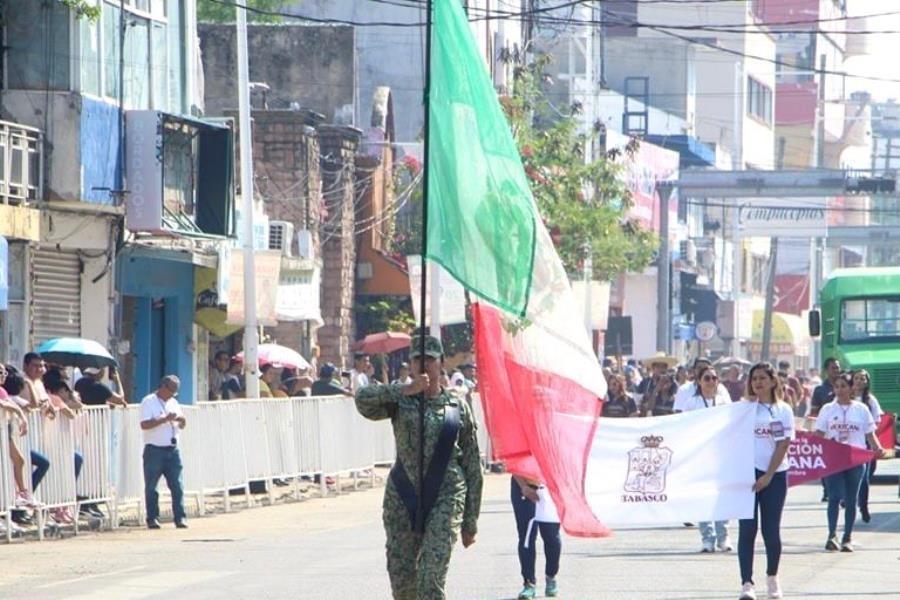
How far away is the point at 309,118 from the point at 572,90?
71.1ft

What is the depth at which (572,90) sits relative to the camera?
2438 inches

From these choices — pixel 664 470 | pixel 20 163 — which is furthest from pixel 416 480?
pixel 20 163

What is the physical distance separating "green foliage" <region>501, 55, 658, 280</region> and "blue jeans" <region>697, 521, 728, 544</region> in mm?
26134

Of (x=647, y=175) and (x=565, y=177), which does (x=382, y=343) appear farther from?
(x=647, y=175)

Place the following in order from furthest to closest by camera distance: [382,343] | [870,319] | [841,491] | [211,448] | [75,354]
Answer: [382,343] < [870,319] < [211,448] < [75,354] < [841,491]

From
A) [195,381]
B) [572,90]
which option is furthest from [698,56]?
[195,381]

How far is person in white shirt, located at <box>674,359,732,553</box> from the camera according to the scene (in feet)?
64.7

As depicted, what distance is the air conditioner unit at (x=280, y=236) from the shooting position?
38438 millimetres

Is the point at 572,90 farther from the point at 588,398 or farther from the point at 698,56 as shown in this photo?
the point at 588,398

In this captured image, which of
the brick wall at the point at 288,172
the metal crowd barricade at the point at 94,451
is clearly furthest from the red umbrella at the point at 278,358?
the metal crowd barricade at the point at 94,451

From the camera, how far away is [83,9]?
84.3 feet

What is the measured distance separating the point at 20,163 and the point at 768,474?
1461 centimetres

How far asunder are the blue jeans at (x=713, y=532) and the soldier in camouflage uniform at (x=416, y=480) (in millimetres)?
8317

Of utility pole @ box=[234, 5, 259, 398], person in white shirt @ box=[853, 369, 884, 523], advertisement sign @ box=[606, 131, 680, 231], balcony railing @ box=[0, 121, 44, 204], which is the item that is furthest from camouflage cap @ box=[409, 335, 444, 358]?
advertisement sign @ box=[606, 131, 680, 231]
